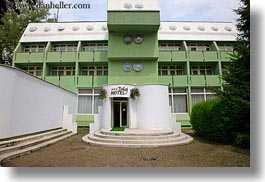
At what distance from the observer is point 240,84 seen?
4.23 meters

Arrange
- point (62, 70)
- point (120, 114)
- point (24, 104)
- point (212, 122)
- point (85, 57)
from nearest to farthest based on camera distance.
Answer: point (24, 104), point (212, 122), point (120, 114), point (85, 57), point (62, 70)

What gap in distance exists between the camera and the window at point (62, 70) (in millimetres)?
10703

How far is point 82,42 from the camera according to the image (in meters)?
10.7

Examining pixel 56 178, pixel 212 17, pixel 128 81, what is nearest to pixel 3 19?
pixel 56 178

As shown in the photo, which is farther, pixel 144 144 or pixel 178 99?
pixel 178 99

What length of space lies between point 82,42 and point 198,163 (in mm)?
9622

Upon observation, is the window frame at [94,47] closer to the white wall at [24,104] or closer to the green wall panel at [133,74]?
the green wall panel at [133,74]

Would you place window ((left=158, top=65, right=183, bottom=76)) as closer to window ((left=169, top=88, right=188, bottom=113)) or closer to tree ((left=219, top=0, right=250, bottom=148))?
window ((left=169, top=88, right=188, bottom=113))

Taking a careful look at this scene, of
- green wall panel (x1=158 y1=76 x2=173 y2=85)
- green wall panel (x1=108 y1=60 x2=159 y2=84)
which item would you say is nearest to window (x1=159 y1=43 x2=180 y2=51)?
green wall panel (x1=108 y1=60 x2=159 y2=84)

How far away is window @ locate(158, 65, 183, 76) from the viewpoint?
11.0m

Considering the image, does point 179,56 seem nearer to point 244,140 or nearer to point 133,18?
point 133,18

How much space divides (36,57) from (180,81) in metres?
8.21

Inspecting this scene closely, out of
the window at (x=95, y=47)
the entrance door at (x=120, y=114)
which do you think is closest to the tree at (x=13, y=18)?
the entrance door at (x=120, y=114)

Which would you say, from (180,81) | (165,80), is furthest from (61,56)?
(180,81)
